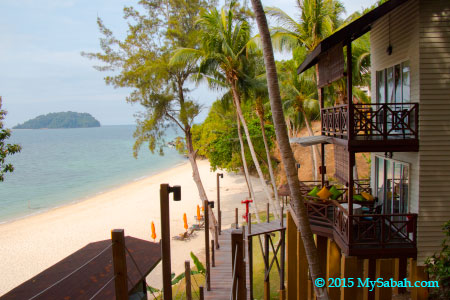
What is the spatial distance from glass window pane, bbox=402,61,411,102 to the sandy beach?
14539 mm

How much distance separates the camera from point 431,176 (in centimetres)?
880

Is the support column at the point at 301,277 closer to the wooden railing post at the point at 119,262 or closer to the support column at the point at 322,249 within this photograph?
the support column at the point at 322,249

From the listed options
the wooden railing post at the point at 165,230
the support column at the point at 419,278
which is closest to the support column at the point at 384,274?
the support column at the point at 419,278

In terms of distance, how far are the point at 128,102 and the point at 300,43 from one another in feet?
37.5

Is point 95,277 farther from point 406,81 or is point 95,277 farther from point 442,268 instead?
point 406,81

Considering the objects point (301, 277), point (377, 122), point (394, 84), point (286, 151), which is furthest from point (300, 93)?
point (286, 151)

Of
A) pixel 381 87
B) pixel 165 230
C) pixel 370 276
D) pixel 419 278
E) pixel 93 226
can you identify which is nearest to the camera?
pixel 165 230

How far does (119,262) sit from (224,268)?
9.77 metres

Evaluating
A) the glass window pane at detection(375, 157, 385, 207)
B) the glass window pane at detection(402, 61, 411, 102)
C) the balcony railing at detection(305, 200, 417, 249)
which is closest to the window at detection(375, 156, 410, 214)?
the glass window pane at detection(375, 157, 385, 207)

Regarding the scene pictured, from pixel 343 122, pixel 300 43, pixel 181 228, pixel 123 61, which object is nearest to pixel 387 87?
pixel 343 122

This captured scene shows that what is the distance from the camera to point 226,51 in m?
19.8

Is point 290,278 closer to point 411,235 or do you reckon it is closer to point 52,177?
point 411,235

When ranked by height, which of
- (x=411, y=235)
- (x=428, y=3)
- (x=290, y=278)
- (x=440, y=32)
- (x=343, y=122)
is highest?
(x=428, y=3)

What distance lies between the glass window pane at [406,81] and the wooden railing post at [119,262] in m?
8.25
